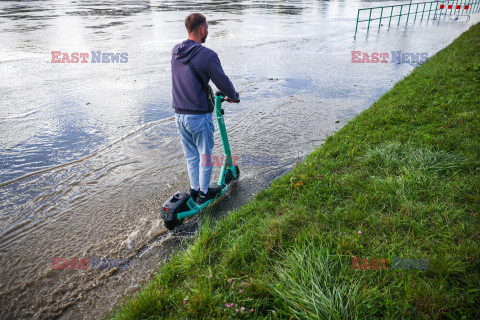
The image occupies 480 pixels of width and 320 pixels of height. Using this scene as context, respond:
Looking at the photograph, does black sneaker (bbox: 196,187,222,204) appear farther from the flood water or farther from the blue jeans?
the flood water

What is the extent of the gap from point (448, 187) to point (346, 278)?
1.80 m

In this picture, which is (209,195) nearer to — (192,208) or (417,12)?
(192,208)

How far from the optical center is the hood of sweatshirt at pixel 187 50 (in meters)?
2.81

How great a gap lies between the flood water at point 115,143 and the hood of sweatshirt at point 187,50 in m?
1.86

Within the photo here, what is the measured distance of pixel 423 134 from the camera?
4211 millimetres

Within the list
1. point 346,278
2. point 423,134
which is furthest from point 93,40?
point 346,278

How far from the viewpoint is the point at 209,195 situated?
144 inches

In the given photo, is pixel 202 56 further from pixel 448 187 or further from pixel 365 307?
pixel 448 187

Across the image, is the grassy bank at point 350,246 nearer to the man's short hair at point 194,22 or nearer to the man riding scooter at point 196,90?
the man riding scooter at point 196,90

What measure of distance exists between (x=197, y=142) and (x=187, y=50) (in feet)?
A: 3.28

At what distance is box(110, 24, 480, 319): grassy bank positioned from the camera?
2.02 m


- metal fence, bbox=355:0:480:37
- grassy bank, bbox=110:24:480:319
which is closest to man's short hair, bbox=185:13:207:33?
grassy bank, bbox=110:24:480:319

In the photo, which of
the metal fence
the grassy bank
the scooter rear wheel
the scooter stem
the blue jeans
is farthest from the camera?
the metal fence

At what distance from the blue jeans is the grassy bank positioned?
63 centimetres
